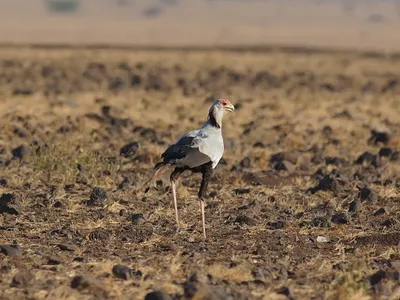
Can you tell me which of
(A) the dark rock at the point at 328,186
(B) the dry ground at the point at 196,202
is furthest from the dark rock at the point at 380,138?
(A) the dark rock at the point at 328,186

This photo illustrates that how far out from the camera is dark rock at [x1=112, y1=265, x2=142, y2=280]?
7363 millimetres

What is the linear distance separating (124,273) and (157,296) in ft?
2.43

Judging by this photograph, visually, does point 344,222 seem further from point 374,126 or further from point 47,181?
point 374,126

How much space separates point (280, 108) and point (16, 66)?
15.1 m

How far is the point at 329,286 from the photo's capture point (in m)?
7.22

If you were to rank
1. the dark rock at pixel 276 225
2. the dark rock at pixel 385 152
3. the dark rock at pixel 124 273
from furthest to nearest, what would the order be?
the dark rock at pixel 385 152
the dark rock at pixel 276 225
the dark rock at pixel 124 273

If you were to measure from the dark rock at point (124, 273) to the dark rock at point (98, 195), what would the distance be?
3.32 m

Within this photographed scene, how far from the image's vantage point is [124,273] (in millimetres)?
7363

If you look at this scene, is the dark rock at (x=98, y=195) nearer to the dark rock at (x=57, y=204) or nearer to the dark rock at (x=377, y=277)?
the dark rock at (x=57, y=204)

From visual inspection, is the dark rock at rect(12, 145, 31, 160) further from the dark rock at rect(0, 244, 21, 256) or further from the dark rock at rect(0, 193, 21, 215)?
the dark rock at rect(0, 244, 21, 256)

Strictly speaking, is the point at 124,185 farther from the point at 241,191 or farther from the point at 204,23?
the point at 204,23

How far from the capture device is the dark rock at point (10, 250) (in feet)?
26.1

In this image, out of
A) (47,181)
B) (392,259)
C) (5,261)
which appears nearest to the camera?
(5,261)

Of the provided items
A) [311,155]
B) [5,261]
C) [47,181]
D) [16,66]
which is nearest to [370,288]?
[5,261]
